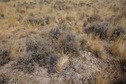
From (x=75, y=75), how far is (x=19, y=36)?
106 inches

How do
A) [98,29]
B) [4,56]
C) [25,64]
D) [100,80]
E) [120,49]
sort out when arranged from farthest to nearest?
[98,29] → [4,56] → [120,49] → [25,64] → [100,80]

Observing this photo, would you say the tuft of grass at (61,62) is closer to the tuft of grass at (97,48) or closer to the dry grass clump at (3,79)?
the tuft of grass at (97,48)

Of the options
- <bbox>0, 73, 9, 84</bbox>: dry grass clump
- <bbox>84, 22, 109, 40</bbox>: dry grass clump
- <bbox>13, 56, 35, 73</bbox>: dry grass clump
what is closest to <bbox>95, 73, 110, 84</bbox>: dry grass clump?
<bbox>13, 56, 35, 73</bbox>: dry grass clump

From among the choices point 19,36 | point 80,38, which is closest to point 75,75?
point 80,38

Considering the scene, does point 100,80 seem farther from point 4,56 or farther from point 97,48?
point 4,56

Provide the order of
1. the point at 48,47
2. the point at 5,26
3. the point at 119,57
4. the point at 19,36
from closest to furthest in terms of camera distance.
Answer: the point at 119,57, the point at 48,47, the point at 19,36, the point at 5,26

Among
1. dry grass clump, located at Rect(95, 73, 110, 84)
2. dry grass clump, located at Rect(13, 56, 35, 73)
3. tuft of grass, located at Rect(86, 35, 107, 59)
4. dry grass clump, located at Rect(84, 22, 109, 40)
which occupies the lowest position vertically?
dry grass clump, located at Rect(13, 56, 35, 73)

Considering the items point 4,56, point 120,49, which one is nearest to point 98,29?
point 120,49

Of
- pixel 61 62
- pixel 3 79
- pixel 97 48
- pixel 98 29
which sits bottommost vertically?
pixel 3 79

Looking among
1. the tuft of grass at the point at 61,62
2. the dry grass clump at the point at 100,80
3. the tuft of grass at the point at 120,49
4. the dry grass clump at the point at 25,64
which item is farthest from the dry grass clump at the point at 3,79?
the tuft of grass at the point at 120,49

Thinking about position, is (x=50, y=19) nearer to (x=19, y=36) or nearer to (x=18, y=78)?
(x=19, y=36)

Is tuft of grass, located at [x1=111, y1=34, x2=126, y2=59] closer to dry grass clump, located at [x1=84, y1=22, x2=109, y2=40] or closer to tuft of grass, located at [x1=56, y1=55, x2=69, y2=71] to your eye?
dry grass clump, located at [x1=84, y1=22, x2=109, y2=40]

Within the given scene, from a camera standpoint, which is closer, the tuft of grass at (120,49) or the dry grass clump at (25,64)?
the dry grass clump at (25,64)

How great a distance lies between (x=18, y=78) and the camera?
3.82 meters
